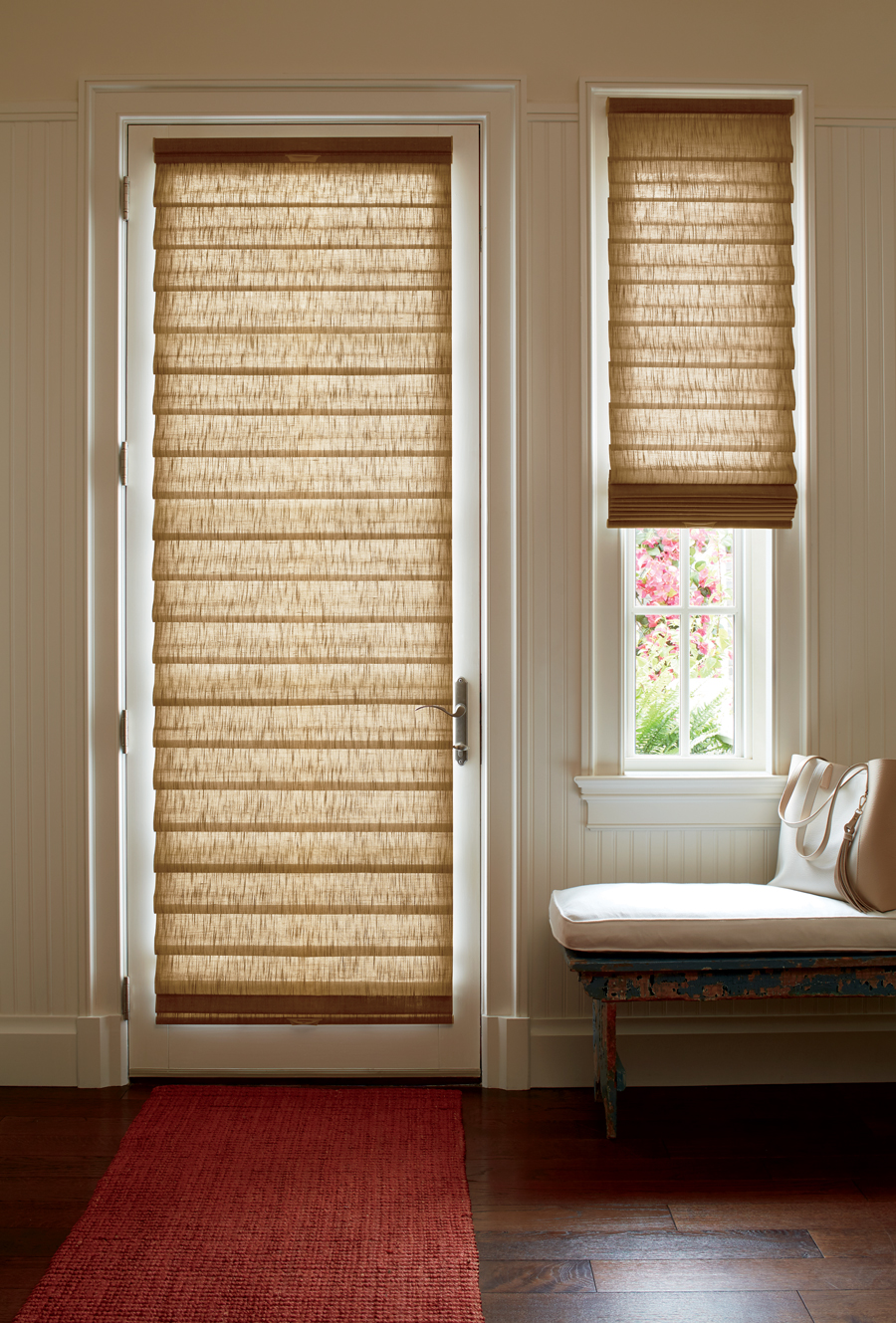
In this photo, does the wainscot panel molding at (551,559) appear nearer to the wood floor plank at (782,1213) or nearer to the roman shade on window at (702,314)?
the roman shade on window at (702,314)

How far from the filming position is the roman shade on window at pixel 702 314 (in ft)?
8.20

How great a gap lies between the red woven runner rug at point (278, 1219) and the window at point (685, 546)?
1167 mm

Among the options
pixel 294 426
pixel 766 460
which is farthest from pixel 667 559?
pixel 294 426

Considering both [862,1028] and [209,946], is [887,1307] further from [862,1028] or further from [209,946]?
[209,946]

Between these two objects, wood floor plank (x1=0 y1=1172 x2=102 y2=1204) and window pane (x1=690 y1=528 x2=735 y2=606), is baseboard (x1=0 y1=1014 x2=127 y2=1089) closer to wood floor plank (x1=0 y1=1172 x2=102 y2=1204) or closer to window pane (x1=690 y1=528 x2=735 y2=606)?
wood floor plank (x1=0 y1=1172 x2=102 y2=1204)

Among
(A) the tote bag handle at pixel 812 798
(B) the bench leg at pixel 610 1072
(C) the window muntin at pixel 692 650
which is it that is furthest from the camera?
(C) the window muntin at pixel 692 650

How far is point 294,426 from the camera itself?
253 centimetres

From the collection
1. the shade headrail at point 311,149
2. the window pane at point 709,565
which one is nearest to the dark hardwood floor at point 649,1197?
the window pane at point 709,565

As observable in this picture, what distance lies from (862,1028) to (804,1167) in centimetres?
59

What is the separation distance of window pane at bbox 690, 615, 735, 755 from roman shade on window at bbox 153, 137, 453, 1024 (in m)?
0.78

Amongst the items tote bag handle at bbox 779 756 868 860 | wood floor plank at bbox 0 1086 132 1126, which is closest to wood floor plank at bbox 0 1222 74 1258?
wood floor plank at bbox 0 1086 132 1126

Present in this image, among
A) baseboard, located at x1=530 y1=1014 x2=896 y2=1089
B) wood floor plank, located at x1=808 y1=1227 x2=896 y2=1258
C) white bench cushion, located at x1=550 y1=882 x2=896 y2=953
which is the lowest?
wood floor plank, located at x1=808 y1=1227 x2=896 y2=1258

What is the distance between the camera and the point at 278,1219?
74.1 inches

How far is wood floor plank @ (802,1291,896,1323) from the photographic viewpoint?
1.63 m
